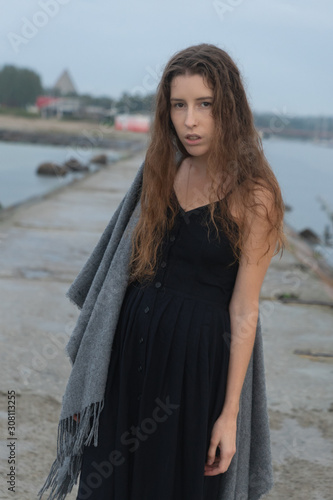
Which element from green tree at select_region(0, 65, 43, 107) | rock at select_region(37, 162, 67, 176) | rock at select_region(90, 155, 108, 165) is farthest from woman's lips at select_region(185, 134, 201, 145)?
green tree at select_region(0, 65, 43, 107)

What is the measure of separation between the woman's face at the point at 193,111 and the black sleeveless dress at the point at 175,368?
19cm

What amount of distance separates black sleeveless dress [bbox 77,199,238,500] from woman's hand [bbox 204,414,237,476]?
0.03 metres

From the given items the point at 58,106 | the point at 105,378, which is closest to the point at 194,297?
the point at 105,378

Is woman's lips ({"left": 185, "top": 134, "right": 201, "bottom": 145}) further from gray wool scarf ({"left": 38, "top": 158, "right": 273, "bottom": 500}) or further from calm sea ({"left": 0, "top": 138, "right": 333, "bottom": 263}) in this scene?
calm sea ({"left": 0, "top": 138, "right": 333, "bottom": 263})

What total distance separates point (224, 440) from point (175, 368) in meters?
0.25

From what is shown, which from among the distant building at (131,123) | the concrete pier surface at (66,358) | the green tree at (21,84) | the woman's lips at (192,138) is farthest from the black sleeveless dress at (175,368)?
the distant building at (131,123)

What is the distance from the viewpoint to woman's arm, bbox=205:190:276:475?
2.04 meters

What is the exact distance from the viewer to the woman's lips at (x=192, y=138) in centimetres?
207

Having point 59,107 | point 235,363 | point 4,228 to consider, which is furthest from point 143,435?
point 59,107

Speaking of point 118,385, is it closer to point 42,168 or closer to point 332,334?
point 332,334

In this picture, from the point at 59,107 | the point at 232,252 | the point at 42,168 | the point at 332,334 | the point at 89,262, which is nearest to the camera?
the point at 232,252

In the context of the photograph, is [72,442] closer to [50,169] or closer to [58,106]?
[50,169]

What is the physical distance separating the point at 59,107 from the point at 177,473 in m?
70.1

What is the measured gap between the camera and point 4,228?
927 cm
